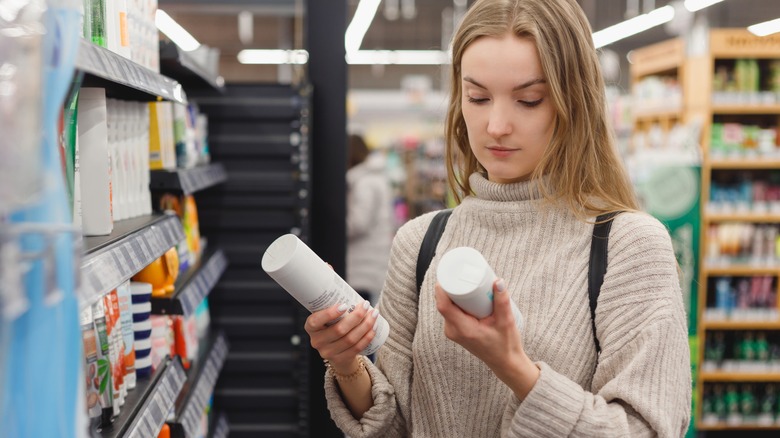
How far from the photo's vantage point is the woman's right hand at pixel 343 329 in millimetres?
1351

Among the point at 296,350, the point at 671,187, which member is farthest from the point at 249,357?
the point at 671,187

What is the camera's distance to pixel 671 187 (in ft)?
15.3

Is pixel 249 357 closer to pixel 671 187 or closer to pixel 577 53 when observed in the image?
pixel 577 53

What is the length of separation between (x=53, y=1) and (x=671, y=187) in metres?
4.38

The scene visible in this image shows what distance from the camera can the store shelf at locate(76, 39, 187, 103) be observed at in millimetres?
1138

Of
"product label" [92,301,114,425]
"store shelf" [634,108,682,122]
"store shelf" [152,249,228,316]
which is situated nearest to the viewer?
"product label" [92,301,114,425]

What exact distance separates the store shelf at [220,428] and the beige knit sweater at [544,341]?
171 centimetres

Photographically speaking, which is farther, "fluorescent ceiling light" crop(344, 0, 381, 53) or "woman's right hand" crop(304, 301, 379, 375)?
"fluorescent ceiling light" crop(344, 0, 381, 53)

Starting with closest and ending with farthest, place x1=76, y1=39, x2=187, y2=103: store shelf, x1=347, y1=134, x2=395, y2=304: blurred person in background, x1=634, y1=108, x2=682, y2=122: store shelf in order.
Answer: x1=76, y1=39, x2=187, y2=103: store shelf < x1=347, y1=134, x2=395, y2=304: blurred person in background < x1=634, y1=108, x2=682, y2=122: store shelf

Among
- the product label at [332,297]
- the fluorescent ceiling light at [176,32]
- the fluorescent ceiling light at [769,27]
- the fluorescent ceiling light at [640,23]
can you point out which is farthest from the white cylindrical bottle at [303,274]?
the fluorescent ceiling light at [769,27]

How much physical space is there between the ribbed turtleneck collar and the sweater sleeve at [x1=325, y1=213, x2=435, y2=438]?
0.18 meters

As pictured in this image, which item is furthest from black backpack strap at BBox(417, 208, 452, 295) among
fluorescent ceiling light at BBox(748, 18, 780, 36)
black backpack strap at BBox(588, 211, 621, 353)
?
fluorescent ceiling light at BBox(748, 18, 780, 36)

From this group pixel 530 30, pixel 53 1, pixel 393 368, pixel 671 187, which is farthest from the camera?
pixel 671 187

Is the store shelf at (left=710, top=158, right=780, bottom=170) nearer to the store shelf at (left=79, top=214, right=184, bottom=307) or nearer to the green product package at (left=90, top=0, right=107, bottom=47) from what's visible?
the store shelf at (left=79, top=214, right=184, bottom=307)
